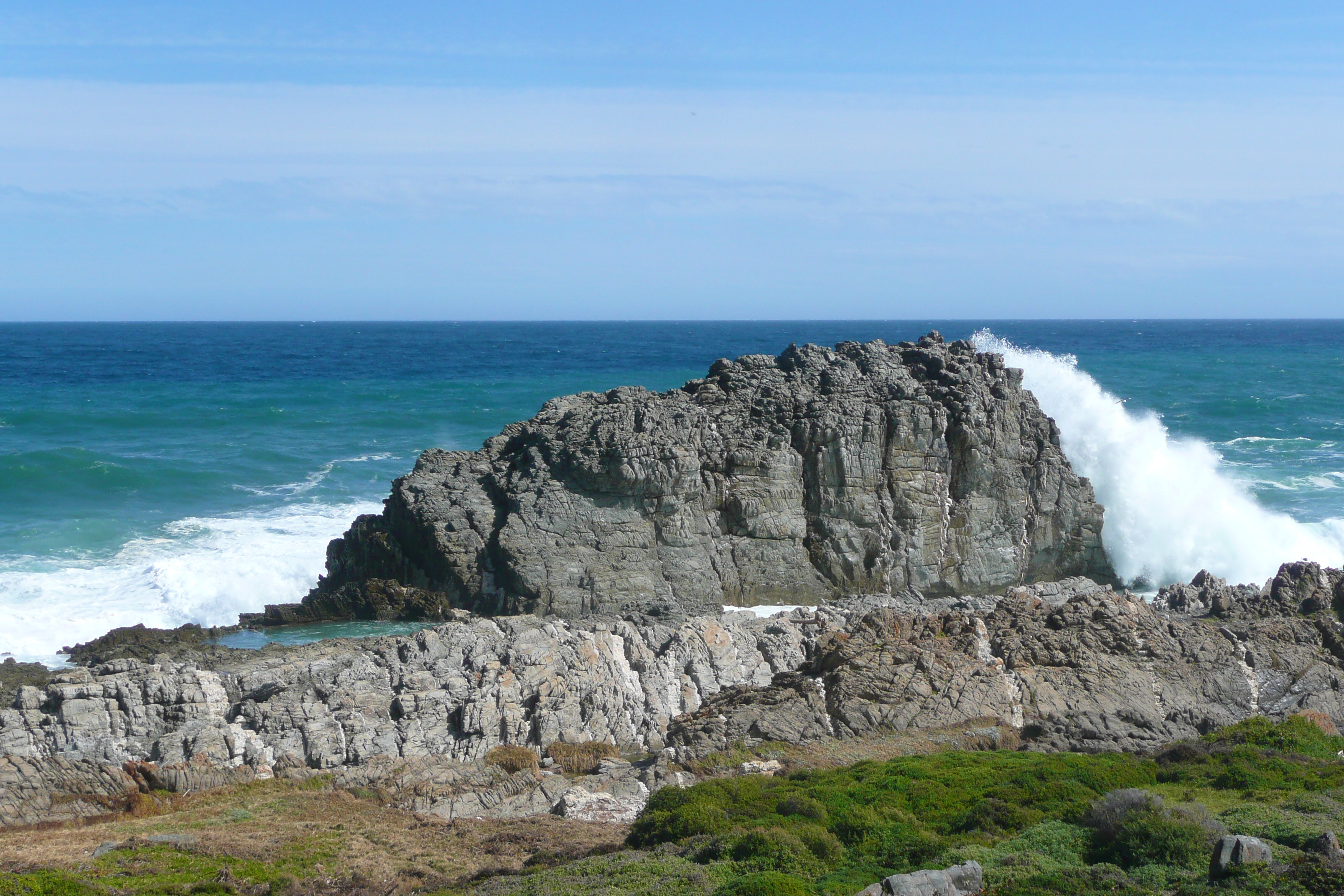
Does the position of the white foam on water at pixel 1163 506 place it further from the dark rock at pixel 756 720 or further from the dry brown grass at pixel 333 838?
the dry brown grass at pixel 333 838

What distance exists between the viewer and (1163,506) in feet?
114

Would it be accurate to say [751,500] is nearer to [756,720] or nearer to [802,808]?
[756,720]

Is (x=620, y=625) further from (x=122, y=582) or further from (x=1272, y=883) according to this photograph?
(x=122, y=582)

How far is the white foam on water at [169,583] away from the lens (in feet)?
90.3

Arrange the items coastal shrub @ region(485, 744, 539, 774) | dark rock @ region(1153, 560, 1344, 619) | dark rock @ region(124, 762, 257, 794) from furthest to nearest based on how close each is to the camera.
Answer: dark rock @ region(1153, 560, 1344, 619), coastal shrub @ region(485, 744, 539, 774), dark rock @ region(124, 762, 257, 794)

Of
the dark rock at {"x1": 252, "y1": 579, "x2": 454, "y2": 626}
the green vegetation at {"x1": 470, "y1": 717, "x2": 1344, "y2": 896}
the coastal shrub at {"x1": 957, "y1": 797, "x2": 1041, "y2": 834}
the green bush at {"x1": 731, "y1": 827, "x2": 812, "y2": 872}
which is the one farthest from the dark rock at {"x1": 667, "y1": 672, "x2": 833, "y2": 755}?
the dark rock at {"x1": 252, "y1": 579, "x2": 454, "y2": 626}

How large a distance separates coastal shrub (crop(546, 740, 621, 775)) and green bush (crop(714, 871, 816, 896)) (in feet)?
20.7

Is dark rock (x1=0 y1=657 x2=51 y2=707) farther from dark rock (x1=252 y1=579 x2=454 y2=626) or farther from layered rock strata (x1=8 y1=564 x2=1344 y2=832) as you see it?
dark rock (x1=252 y1=579 x2=454 y2=626)

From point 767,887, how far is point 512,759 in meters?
7.41

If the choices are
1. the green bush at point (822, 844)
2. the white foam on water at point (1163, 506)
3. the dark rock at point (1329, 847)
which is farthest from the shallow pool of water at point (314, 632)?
the white foam on water at point (1163, 506)

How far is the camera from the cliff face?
27.2 metres

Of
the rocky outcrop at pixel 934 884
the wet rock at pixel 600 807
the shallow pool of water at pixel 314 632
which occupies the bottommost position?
the wet rock at pixel 600 807

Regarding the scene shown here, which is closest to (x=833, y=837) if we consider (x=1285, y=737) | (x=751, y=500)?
(x=1285, y=737)

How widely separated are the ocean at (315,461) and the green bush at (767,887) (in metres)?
19.9
